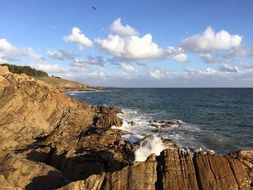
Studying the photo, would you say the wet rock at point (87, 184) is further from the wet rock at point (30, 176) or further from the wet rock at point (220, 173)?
the wet rock at point (220, 173)

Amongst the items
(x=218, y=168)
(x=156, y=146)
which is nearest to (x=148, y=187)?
(x=218, y=168)

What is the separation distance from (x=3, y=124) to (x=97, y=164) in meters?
14.8

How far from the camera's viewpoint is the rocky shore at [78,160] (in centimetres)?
1534

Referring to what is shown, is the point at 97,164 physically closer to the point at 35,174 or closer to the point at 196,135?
the point at 35,174

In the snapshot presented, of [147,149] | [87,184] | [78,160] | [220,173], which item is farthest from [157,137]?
[87,184]

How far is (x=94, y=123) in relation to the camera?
45.0 meters

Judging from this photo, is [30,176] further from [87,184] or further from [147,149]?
[147,149]

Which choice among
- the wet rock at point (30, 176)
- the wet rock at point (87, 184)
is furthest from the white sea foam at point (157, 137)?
the wet rock at point (87, 184)

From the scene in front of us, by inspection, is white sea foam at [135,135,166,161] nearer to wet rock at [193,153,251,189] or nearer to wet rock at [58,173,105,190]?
wet rock at [193,153,251,189]

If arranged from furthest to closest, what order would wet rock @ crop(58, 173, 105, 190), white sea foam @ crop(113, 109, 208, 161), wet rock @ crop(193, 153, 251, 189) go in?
white sea foam @ crop(113, 109, 208, 161), wet rock @ crop(193, 153, 251, 189), wet rock @ crop(58, 173, 105, 190)

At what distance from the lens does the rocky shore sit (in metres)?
15.3

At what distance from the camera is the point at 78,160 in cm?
2330

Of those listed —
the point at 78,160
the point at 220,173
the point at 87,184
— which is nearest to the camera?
the point at 87,184

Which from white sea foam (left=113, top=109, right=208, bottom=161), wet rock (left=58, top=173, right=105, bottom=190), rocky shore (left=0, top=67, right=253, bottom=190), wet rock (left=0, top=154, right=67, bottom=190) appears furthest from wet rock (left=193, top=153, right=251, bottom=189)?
white sea foam (left=113, top=109, right=208, bottom=161)
